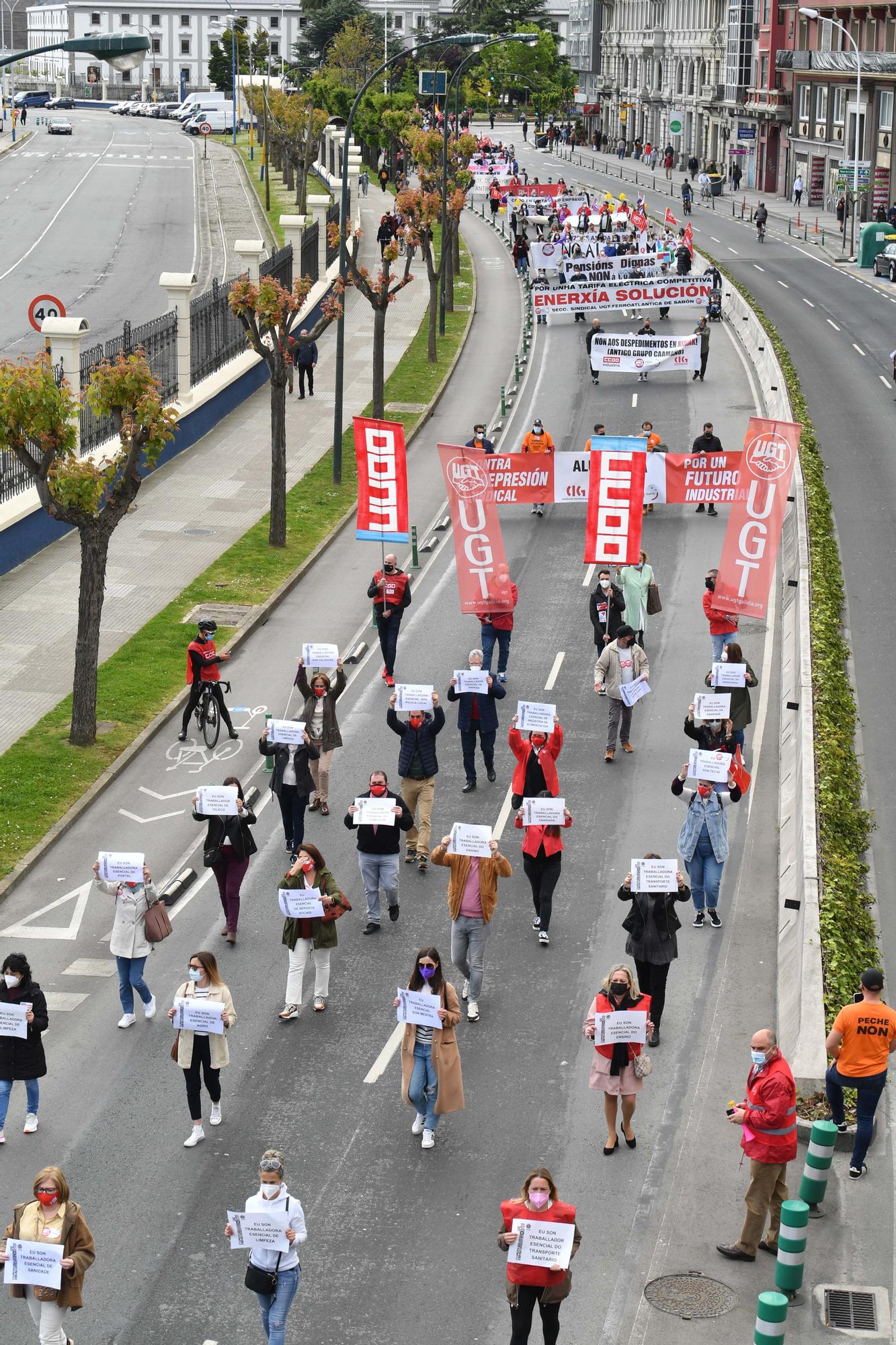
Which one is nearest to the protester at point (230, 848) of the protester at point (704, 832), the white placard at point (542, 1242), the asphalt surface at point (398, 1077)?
the asphalt surface at point (398, 1077)

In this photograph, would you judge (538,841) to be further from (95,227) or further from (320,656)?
(95,227)

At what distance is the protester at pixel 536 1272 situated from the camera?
32.8 feet

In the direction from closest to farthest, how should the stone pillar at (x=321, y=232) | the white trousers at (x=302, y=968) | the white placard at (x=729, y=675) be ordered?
the white trousers at (x=302, y=968) < the white placard at (x=729, y=675) < the stone pillar at (x=321, y=232)

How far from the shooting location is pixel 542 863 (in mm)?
15609

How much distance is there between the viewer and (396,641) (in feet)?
78.6

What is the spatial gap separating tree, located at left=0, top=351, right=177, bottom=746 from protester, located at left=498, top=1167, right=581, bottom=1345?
38.5 ft

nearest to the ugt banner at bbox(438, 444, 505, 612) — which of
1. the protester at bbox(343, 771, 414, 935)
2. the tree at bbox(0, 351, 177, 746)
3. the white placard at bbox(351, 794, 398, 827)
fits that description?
the tree at bbox(0, 351, 177, 746)

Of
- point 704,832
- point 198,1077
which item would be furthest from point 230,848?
point 704,832

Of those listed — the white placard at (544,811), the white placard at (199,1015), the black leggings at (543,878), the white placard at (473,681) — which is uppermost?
the white placard at (473,681)

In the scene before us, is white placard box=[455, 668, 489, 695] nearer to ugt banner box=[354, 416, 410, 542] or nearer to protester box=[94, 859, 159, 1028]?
protester box=[94, 859, 159, 1028]

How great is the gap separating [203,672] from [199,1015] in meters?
8.62

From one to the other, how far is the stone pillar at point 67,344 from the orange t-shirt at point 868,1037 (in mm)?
19649

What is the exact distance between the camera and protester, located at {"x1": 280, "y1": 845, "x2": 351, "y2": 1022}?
14.3m

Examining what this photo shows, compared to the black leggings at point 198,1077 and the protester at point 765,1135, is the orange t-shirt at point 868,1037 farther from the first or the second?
the black leggings at point 198,1077
